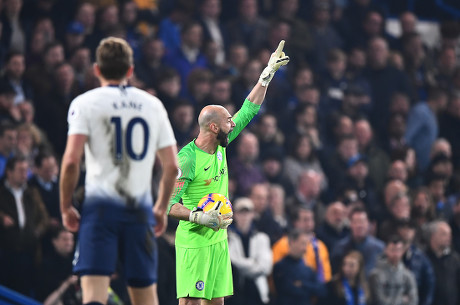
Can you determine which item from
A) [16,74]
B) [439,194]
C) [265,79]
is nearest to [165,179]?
[265,79]

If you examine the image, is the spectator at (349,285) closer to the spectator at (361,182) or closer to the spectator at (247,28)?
the spectator at (361,182)

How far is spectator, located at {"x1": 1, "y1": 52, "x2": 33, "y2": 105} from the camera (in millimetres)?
11719

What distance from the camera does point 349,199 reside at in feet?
44.4

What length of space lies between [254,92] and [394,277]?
16.0ft

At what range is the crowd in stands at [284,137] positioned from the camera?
11078 millimetres

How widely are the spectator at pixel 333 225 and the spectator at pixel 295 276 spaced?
965 millimetres

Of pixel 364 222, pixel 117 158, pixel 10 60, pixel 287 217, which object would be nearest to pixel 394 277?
pixel 364 222

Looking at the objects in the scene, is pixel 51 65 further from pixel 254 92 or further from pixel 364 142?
pixel 364 142

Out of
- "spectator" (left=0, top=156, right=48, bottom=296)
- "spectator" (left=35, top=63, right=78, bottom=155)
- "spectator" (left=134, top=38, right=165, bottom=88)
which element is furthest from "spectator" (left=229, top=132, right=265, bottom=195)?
"spectator" (left=0, top=156, right=48, bottom=296)

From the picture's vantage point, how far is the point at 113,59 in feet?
19.6

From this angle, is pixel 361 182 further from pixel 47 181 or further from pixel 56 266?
pixel 56 266

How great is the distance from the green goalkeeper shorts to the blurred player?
2065 mm

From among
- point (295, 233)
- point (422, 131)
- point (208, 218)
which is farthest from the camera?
point (422, 131)

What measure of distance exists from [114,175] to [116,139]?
23cm
